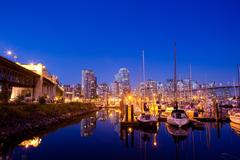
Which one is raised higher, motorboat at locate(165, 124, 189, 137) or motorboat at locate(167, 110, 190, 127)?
motorboat at locate(167, 110, 190, 127)

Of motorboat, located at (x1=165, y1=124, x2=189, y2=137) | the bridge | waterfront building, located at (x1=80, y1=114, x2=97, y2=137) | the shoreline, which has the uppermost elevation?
the bridge

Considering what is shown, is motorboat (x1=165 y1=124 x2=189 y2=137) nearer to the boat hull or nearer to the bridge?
the boat hull

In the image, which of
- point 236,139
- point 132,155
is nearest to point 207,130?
point 236,139

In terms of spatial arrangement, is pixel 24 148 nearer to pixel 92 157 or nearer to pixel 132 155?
pixel 92 157

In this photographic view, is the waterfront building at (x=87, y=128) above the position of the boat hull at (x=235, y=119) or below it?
below

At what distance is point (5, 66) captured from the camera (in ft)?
192

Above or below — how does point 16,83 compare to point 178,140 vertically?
above

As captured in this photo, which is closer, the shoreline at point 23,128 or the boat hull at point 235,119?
the shoreline at point 23,128

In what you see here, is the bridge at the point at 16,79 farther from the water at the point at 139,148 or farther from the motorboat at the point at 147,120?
the motorboat at the point at 147,120

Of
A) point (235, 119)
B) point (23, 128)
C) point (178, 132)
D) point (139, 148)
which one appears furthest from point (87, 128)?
point (235, 119)

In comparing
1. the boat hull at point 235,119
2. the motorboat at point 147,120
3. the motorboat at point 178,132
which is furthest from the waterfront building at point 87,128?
the boat hull at point 235,119

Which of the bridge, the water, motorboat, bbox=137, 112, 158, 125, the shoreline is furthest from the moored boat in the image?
the bridge

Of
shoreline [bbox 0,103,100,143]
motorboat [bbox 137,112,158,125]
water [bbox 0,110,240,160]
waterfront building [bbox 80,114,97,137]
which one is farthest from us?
waterfront building [bbox 80,114,97,137]

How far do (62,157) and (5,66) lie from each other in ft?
132
